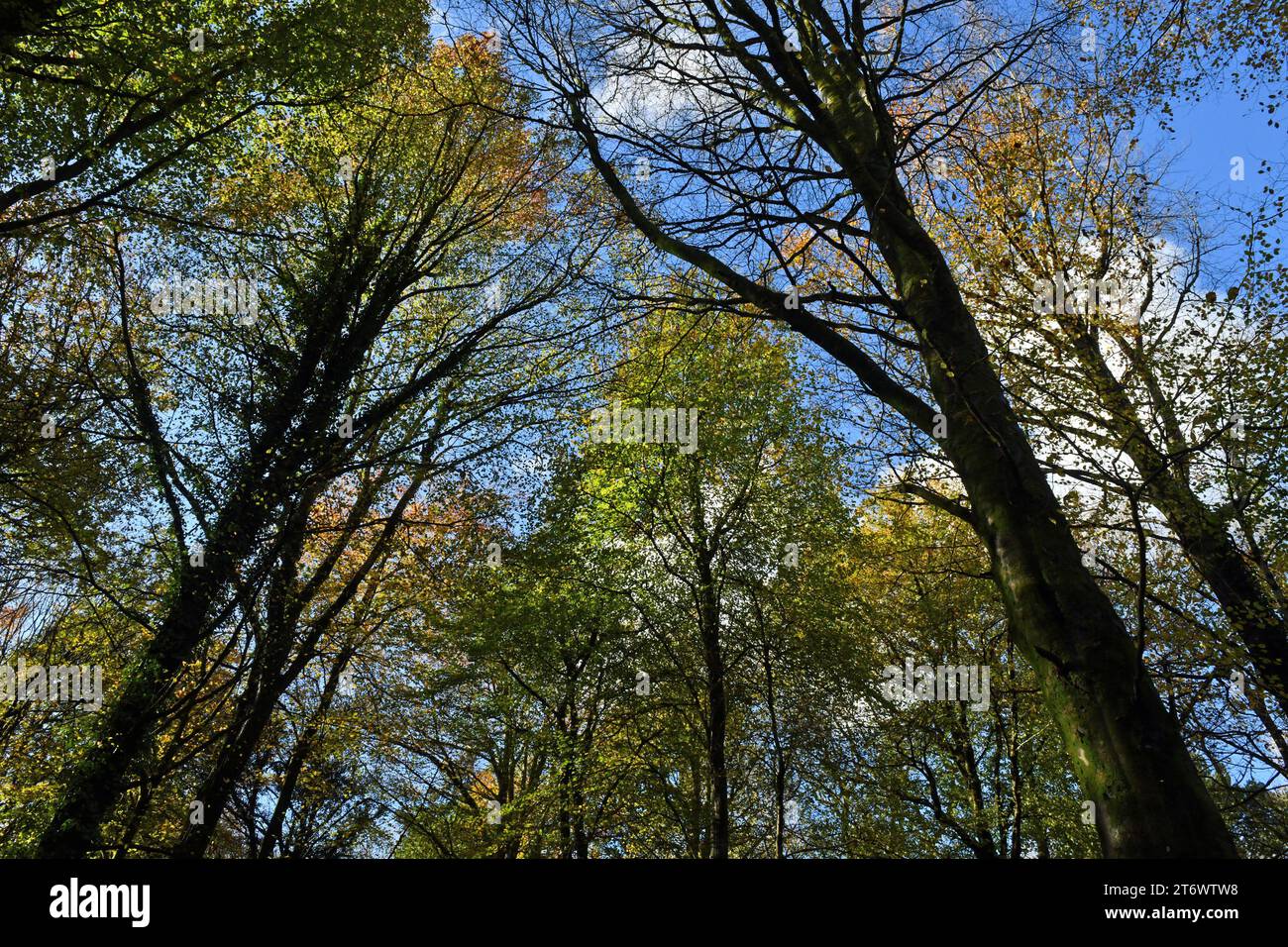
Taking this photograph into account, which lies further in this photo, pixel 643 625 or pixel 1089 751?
pixel 643 625

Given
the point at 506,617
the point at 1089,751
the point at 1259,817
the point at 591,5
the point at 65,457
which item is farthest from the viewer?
the point at 506,617

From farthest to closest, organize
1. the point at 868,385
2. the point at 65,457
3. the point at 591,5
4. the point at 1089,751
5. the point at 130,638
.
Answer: the point at 130,638, the point at 65,457, the point at 591,5, the point at 868,385, the point at 1089,751

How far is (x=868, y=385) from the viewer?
5.72 meters

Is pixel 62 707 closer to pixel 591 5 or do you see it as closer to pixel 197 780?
pixel 197 780

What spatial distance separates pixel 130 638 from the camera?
509 inches

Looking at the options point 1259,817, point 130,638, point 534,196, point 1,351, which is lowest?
point 1259,817

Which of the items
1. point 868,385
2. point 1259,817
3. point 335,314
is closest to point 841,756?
point 1259,817

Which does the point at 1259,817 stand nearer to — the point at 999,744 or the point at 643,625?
the point at 999,744

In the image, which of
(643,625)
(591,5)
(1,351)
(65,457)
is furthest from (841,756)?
(1,351)

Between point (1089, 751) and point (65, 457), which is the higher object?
point (65, 457)

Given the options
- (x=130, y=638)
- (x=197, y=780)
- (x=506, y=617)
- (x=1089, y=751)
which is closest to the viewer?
(x=1089, y=751)

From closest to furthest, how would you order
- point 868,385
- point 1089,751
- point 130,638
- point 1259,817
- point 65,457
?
point 1089,751, point 868,385, point 65,457, point 1259,817, point 130,638

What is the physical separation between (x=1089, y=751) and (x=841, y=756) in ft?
33.2

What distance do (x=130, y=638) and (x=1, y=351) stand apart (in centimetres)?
496
